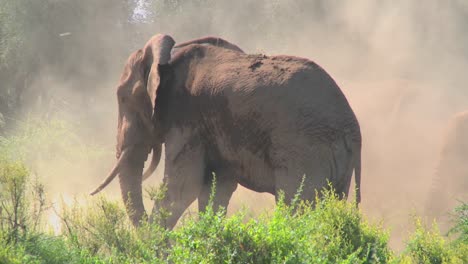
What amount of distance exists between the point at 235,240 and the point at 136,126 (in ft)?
14.3

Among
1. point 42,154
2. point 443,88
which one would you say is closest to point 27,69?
point 42,154

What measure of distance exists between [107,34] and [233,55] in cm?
1871

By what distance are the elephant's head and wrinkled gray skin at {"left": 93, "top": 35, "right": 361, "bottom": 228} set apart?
0.01 metres

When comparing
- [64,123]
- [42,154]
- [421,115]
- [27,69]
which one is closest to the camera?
[421,115]

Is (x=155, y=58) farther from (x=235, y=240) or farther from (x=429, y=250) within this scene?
(x=235, y=240)

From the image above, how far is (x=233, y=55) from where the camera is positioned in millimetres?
8828

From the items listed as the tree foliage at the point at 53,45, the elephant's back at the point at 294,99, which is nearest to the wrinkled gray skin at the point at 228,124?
the elephant's back at the point at 294,99

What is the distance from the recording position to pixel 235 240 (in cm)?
551

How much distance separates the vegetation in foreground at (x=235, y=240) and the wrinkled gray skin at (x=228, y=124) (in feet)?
3.14

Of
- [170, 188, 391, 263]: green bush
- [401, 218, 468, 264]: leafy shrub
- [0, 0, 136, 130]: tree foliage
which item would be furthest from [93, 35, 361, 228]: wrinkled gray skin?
[0, 0, 136, 130]: tree foliage

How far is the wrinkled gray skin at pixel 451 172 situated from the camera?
12258 millimetres

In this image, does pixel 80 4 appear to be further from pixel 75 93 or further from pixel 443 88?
pixel 443 88

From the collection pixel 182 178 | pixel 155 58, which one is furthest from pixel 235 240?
pixel 155 58

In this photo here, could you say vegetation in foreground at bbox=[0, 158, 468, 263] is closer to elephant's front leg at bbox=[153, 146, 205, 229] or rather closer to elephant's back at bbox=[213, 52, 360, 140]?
elephant's front leg at bbox=[153, 146, 205, 229]
